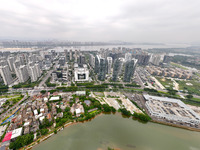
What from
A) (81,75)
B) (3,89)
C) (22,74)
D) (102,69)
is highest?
(102,69)

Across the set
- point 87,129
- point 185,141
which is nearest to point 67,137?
point 87,129

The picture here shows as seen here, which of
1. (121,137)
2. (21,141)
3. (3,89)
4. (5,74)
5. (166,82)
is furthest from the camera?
(166,82)

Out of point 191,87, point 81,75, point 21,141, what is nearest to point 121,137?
point 21,141

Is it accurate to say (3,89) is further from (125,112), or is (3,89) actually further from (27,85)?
(125,112)

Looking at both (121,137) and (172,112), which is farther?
(172,112)

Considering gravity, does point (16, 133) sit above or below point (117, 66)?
below

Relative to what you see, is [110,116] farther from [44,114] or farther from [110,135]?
[44,114]

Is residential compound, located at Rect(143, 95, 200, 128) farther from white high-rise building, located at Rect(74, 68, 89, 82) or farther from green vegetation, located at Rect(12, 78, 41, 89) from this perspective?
green vegetation, located at Rect(12, 78, 41, 89)
